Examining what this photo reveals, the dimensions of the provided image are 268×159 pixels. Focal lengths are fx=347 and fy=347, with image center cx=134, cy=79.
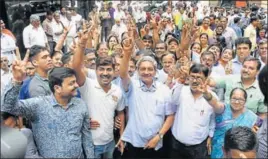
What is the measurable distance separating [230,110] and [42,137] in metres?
1.32

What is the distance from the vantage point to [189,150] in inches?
102

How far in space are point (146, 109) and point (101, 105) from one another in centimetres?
33

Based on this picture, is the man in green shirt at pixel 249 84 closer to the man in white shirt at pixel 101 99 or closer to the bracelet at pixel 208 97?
the bracelet at pixel 208 97

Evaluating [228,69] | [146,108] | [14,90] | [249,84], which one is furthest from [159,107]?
[228,69]

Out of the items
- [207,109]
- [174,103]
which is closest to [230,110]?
[207,109]

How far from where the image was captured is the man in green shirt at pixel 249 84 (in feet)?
8.87

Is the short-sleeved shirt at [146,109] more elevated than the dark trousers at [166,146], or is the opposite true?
the short-sleeved shirt at [146,109]

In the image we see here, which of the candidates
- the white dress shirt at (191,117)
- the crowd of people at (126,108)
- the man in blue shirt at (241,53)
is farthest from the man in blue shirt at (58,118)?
the man in blue shirt at (241,53)

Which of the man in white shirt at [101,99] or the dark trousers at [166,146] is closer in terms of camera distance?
the man in white shirt at [101,99]

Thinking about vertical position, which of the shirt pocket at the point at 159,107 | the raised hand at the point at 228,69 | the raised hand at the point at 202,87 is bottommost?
the shirt pocket at the point at 159,107

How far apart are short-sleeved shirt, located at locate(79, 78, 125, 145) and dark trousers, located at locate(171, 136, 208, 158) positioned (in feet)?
1.69

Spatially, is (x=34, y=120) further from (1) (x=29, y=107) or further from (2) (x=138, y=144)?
(2) (x=138, y=144)

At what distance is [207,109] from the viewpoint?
2.49 meters

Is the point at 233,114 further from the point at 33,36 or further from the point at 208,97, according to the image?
the point at 33,36
